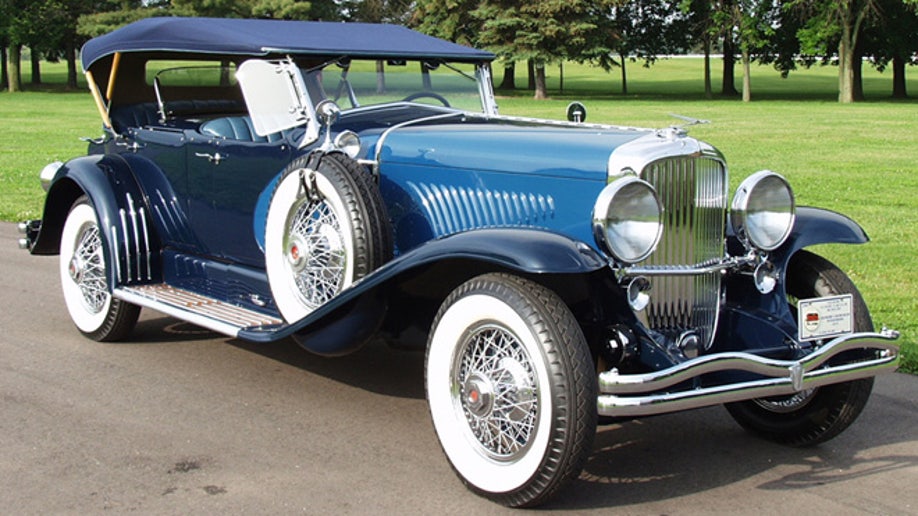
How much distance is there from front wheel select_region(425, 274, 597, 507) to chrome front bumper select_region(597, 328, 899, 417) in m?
0.11

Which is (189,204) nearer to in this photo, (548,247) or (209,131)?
(209,131)

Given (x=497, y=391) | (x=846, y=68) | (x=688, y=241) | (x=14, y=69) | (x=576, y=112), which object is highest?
(x=14, y=69)

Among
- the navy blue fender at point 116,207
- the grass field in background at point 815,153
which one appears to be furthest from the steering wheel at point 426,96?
the grass field in background at point 815,153

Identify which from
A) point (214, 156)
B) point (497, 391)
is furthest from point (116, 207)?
point (497, 391)

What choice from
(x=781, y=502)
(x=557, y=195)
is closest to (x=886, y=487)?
(x=781, y=502)

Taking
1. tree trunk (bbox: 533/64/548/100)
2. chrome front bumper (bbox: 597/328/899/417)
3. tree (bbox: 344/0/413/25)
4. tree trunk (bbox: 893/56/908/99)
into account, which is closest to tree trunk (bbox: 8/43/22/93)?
tree (bbox: 344/0/413/25)

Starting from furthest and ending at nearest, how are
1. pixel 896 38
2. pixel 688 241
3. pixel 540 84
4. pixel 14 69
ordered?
pixel 14 69, pixel 896 38, pixel 540 84, pixel 688 241

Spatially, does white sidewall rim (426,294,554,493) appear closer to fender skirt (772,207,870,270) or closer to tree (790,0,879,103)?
fender skirt (772,207,870,270)

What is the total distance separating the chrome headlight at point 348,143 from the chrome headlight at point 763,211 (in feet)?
6.00

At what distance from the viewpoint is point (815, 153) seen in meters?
19.4

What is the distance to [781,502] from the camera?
154 inches

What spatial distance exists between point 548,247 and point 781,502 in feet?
4.35

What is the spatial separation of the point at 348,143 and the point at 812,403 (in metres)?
2.49

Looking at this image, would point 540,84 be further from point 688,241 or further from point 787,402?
point 688,241
